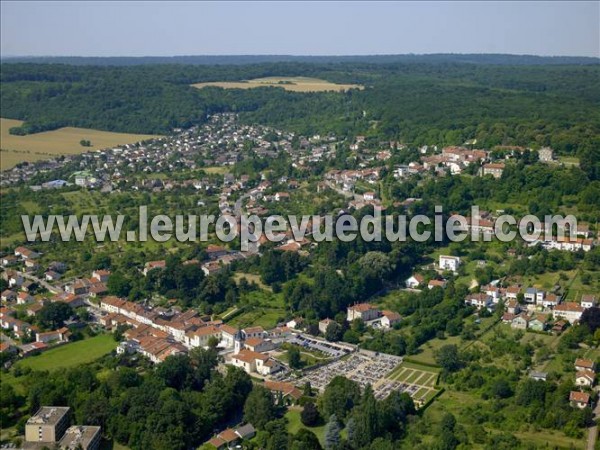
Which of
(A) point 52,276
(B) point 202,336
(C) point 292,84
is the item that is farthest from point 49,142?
(B) point 202,336

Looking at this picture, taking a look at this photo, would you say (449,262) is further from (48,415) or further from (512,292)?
(48,415)

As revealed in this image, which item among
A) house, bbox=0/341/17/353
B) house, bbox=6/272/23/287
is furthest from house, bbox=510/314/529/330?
house, bbox=6/272/23/287

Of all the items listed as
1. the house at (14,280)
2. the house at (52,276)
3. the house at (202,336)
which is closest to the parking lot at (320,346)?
the house at (202,336)

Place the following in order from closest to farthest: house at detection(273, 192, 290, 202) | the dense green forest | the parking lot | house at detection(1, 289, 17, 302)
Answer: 1. the parking lot
2. house at detection(1, 289, 17, 302)
3. house at detection(273, 192, 290, 202)
4. the dense green forest

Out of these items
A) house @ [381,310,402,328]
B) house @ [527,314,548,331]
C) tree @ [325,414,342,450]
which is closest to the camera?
tree @ [325,414,342,450]

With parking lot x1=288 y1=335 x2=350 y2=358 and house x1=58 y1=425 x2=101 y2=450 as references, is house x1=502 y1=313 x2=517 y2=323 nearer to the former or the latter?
parking lot x1=288 y1=335 x2=350 y2=358

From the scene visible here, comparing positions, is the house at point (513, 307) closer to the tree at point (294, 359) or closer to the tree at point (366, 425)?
the tree at point (294, 359)

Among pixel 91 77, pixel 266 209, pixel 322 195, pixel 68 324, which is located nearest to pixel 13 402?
pixel 68 324
